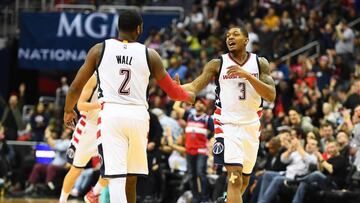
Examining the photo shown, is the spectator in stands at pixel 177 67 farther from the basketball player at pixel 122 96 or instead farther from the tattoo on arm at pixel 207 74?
the basketball player at pixel 122 96

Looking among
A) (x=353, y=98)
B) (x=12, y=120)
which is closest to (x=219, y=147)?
(x=353, y=98)

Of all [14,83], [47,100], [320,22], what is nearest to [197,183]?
[320,22]

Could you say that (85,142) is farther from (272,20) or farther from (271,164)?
(272,20)

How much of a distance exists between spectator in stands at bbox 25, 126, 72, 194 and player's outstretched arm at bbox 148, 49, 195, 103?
10.6 meters

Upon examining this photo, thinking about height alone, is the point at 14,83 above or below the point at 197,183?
above

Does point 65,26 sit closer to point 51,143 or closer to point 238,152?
point 51,143

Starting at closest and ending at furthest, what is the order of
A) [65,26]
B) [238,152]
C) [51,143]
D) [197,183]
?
[238,152]
[197,183]
[51,143]
[65,26]

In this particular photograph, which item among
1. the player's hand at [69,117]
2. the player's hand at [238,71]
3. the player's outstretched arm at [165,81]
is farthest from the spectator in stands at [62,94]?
the player's outstretched arm at [165,81]

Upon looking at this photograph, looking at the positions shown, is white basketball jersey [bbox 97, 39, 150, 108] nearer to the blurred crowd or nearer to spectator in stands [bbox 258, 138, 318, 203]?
the blurred crowd

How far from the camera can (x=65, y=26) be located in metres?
25.5

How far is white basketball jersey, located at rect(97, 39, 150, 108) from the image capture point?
31.0 ft

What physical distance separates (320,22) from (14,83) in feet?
32.8

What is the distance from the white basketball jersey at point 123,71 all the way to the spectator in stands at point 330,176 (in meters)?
6.70

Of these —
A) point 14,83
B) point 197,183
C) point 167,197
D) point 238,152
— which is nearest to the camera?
point 238,152
